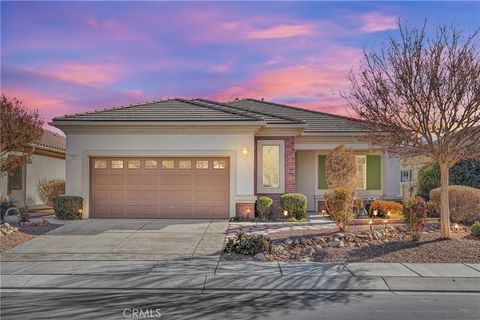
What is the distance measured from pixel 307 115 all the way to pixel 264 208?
7700 millimetres

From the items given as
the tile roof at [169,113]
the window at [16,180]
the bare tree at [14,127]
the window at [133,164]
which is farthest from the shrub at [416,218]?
the window at [16,180]

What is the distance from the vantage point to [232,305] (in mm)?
6770

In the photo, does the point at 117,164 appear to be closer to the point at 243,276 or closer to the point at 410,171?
the point at 243,276

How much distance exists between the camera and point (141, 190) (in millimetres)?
17047

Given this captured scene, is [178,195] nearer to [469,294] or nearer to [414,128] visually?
[414,128]

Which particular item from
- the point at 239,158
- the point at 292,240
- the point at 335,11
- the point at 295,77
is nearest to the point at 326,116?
the point at 295,77

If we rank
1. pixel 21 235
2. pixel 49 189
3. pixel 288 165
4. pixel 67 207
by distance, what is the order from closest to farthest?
pixel 21 235
pixel 67 207
pixel 288 165
pixel 49 189

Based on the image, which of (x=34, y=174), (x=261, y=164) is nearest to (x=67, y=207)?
(x=261, y=164)

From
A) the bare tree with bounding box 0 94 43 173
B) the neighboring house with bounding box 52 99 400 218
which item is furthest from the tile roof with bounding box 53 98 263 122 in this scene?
the bare tree with bounding box 0 94 43 173

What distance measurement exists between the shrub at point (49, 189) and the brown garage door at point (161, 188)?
655cm

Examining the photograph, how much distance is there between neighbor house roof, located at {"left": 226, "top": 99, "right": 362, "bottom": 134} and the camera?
20.1 metres

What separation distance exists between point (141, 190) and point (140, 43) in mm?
5871

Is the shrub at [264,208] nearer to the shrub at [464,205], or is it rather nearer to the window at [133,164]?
the window at [133,164]

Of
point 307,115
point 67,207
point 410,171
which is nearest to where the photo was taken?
point 67,207
